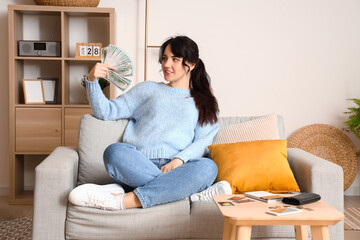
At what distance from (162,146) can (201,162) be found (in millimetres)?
292

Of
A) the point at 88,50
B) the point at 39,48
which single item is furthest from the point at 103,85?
the point at 39,48

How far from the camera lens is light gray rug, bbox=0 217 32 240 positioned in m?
2.64

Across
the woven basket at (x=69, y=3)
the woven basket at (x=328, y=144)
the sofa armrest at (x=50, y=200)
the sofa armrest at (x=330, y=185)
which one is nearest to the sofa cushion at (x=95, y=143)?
the sofa armrest at (x=50, y=200)

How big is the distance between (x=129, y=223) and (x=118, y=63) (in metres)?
0.98

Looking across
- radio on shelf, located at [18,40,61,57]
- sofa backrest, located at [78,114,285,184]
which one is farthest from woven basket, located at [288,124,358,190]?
radio on shelf, located at [18,40,61,57]

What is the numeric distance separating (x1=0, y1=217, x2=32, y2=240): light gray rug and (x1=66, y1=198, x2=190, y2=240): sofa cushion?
2.78 ft

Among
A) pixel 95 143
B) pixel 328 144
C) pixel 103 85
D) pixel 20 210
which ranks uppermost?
pixel 103 85

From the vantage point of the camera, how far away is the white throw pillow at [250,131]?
7.90 ft

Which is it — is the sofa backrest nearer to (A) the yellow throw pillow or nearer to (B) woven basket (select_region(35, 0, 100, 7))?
(A) the yellow throw pillow

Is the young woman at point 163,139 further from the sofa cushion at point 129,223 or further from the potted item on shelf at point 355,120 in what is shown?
the potted item on shelf at point 355,120

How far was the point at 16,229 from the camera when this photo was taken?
2797 mm

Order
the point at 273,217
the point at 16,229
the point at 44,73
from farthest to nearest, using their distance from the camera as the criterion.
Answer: the point at 44,73
the point at 16,229
the point at 273,217

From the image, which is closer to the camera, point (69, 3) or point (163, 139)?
point (163, 139)

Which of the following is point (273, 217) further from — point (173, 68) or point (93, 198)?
point (173, 68)
